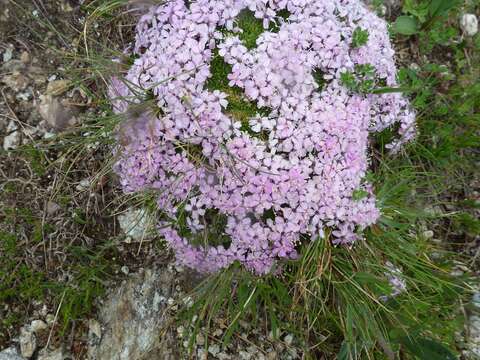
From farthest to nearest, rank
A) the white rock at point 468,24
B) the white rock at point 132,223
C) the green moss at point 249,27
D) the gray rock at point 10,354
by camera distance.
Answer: the white rock at point 468,24 < the white rock at point 132,223 < the gray rock at point 10,354 < the green moss at point 249,27

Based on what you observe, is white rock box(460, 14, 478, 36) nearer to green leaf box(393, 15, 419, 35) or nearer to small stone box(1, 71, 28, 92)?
green leaf box(393, 15, 419, 35)

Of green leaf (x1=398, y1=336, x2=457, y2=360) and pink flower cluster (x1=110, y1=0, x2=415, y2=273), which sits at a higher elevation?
pink flower cluster (x1=110, y1=0, x2=415, y2=273)

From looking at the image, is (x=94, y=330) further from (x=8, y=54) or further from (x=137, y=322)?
(x=8, y=54)

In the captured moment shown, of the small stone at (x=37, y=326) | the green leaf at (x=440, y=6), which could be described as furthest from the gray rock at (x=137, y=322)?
the green leaf at (x=440, y=6)

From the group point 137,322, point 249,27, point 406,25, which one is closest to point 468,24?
point 406,25

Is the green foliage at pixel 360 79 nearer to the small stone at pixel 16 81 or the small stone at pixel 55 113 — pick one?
the small stone at pixel 55 113

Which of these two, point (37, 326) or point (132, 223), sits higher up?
point (132, 223)

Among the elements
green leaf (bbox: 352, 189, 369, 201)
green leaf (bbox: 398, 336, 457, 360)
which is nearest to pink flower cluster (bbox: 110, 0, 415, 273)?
green leaf (bbox: 352, 189, 369, 201)
